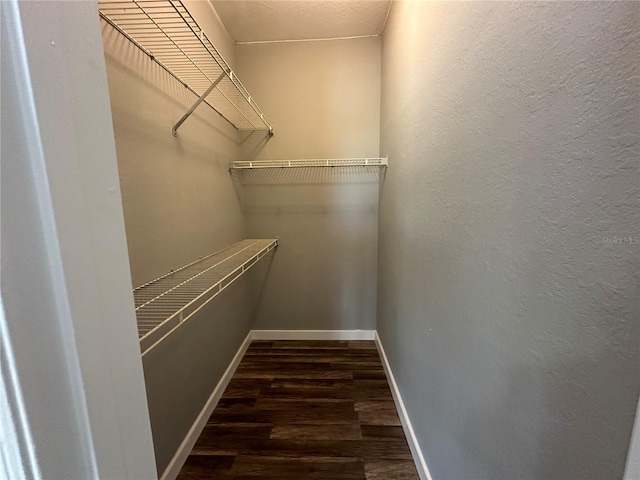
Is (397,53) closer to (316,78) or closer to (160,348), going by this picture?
(316,78)

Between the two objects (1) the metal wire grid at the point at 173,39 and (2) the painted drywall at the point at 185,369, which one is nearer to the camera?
(1) the metal wire grid at the point at 173,39

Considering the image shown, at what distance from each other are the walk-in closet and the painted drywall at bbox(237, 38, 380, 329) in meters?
0.02

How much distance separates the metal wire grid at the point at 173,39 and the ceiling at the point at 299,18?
0.42 metres

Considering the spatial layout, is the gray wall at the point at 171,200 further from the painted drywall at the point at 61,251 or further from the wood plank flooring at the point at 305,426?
the painted drywall at the point at 61,251

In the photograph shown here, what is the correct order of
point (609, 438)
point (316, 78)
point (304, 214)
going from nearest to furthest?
point (609, 438), point (316, 78), point (304, 214)

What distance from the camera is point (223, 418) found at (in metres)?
1.59

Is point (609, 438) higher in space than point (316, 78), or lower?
lower

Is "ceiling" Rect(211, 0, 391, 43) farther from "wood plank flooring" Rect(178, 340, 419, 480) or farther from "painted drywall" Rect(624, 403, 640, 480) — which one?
"wood plank flooring" Rect(178, 340, 419, 480)

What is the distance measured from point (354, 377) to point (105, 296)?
188 centimetres

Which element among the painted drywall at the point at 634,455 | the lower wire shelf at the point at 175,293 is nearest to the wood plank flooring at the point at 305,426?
the lower wire shelf at the point at 175,293

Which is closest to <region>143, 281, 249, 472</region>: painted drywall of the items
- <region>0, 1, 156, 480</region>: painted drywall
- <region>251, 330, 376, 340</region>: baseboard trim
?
<region>251, 330, 376, 340</region>: baseboard trim

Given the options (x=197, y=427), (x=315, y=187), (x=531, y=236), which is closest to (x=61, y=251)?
(x=531, y=236)

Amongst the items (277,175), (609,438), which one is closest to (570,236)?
(609,438)

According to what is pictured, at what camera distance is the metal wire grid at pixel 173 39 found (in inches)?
37.4
